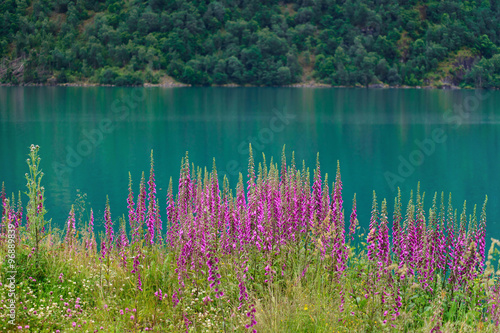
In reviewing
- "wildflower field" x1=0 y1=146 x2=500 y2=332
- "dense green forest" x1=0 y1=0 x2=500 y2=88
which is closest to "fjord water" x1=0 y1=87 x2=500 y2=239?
"wildflower field" x1=0 y1=146 x2=500 y2=332

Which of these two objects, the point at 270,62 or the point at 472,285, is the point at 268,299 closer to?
the point at 472,285

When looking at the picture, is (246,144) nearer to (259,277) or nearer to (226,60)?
(259,277)

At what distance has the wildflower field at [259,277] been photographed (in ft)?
23.1

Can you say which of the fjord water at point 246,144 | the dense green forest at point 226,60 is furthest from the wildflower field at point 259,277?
the dense green forest at point 226,60

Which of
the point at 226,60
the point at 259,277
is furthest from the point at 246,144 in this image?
the point at 226,60

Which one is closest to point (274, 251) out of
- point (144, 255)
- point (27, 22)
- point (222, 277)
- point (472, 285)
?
point (222, 277)

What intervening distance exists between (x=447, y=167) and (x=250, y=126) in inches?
1204

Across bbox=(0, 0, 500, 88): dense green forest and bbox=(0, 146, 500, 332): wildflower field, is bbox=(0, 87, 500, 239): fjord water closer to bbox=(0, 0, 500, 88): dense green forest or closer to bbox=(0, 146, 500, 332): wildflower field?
bbox=(0, 146, 500, 332): wildflower field

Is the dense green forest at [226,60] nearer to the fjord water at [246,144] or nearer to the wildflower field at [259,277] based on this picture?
the fjord water at [246,144]

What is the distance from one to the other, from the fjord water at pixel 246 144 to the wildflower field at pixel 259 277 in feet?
55.3

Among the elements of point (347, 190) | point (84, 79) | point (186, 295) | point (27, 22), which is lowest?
point (347, 190)

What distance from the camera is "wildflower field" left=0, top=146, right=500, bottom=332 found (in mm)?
7055

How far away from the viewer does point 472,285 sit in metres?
8.24

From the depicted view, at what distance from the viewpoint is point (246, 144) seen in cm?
5759
